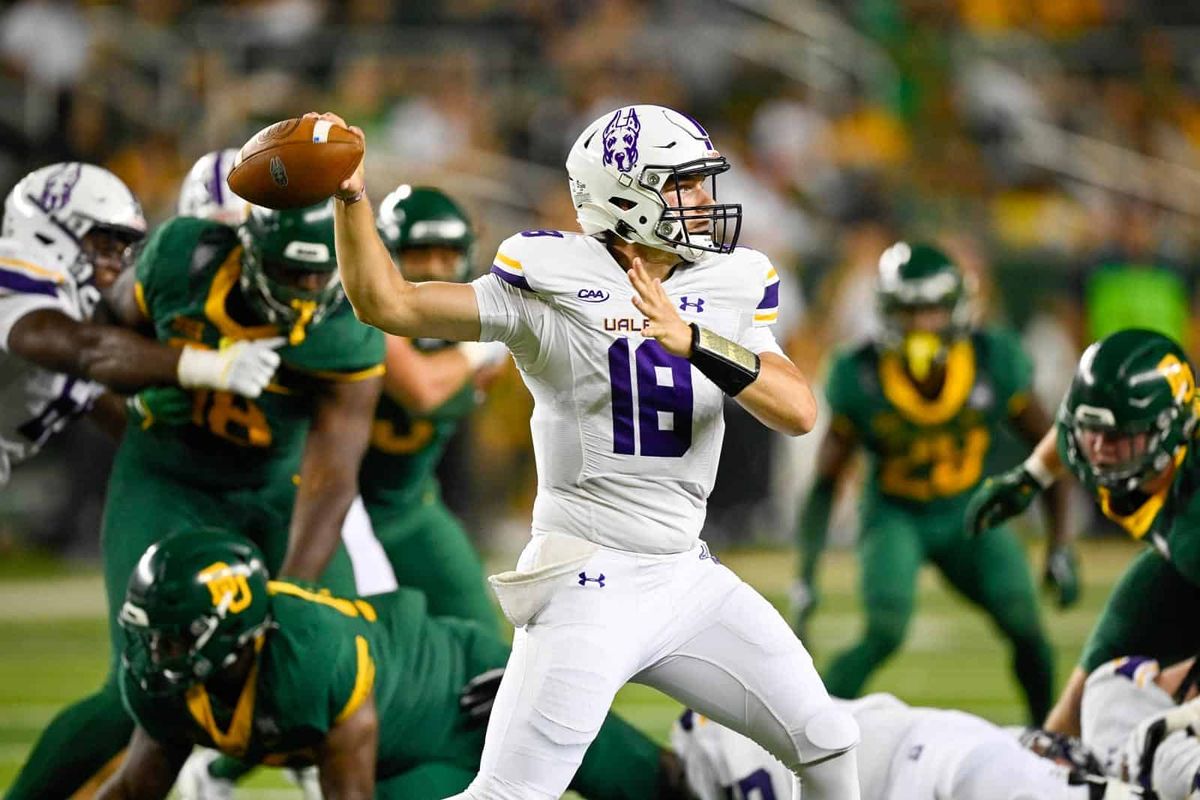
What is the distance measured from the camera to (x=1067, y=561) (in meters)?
5.48

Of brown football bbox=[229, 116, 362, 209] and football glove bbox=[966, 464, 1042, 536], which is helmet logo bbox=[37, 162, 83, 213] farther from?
football glove bbox=[966, 464, 1042, 536]

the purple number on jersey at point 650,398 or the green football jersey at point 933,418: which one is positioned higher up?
the purple number on jersey at point 650,398

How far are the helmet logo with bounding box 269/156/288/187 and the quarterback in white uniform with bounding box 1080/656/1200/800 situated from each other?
202 centimetres

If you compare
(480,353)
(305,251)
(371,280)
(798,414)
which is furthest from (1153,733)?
(480,353)

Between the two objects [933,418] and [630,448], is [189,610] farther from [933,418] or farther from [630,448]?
[933,418]

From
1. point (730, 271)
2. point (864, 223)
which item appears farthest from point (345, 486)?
point (864, 223)

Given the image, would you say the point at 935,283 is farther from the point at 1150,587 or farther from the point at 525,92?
the point at 525,92

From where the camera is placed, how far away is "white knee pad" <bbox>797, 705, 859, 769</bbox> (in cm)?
335

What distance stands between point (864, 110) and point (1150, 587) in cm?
838

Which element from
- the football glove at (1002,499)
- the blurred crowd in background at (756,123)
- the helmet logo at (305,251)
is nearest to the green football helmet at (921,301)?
the football glove at (1002,499)

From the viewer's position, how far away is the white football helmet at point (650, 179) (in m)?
3.34

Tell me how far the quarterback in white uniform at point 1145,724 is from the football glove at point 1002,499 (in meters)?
0.54

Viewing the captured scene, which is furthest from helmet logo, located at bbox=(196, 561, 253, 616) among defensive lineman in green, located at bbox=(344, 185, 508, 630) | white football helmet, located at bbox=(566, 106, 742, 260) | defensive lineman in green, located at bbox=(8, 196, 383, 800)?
defensive lineman in green, located at bbox=(344, 185, 508, 630)

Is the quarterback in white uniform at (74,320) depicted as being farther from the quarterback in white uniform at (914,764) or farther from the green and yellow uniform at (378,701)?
the quarterback in white uniform at (914,764)
